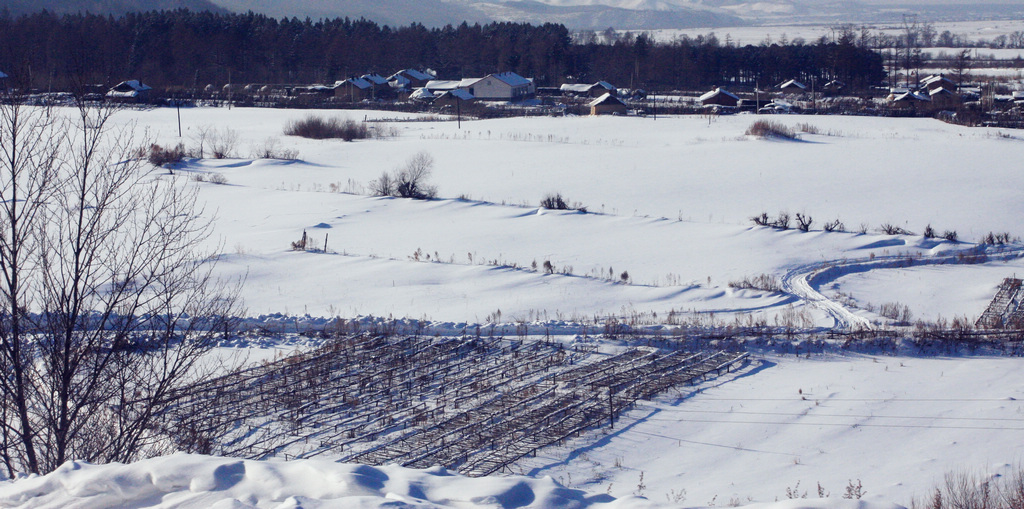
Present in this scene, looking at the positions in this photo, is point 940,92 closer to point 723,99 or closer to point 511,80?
point 723,99

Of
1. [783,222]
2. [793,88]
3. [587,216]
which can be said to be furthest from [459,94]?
[783,222]

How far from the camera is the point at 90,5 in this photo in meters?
174

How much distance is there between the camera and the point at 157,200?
23781 mm

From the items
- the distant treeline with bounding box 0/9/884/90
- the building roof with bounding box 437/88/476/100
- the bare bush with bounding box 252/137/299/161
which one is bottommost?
the bare bush with bounding box 252/137/299/161

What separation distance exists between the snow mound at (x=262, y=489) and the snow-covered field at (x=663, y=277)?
0.04ft

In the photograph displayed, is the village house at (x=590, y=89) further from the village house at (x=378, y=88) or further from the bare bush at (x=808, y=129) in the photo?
the bare bush at (x=808, y=129)

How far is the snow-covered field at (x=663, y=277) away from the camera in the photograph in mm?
4781

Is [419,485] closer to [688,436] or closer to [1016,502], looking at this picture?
[1016,502]

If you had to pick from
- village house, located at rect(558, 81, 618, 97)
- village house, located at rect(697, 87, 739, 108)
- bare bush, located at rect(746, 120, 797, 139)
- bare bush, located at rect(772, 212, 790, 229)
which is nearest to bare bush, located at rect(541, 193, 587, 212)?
bare bush, located at rect(772, 212, 790, 229)

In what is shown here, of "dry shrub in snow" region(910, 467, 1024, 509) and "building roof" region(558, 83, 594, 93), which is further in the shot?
"building roof" region(558, 83, 594, 93)

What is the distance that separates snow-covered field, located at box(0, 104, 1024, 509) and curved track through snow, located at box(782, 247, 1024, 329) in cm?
8

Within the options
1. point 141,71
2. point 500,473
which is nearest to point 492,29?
point 141,71

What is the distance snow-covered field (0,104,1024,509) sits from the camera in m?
4.78

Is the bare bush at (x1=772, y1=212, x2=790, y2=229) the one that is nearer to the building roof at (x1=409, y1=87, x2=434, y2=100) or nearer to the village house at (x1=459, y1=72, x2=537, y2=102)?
the building roof at (x1=409, y1=87, x2=434, y2=100)
